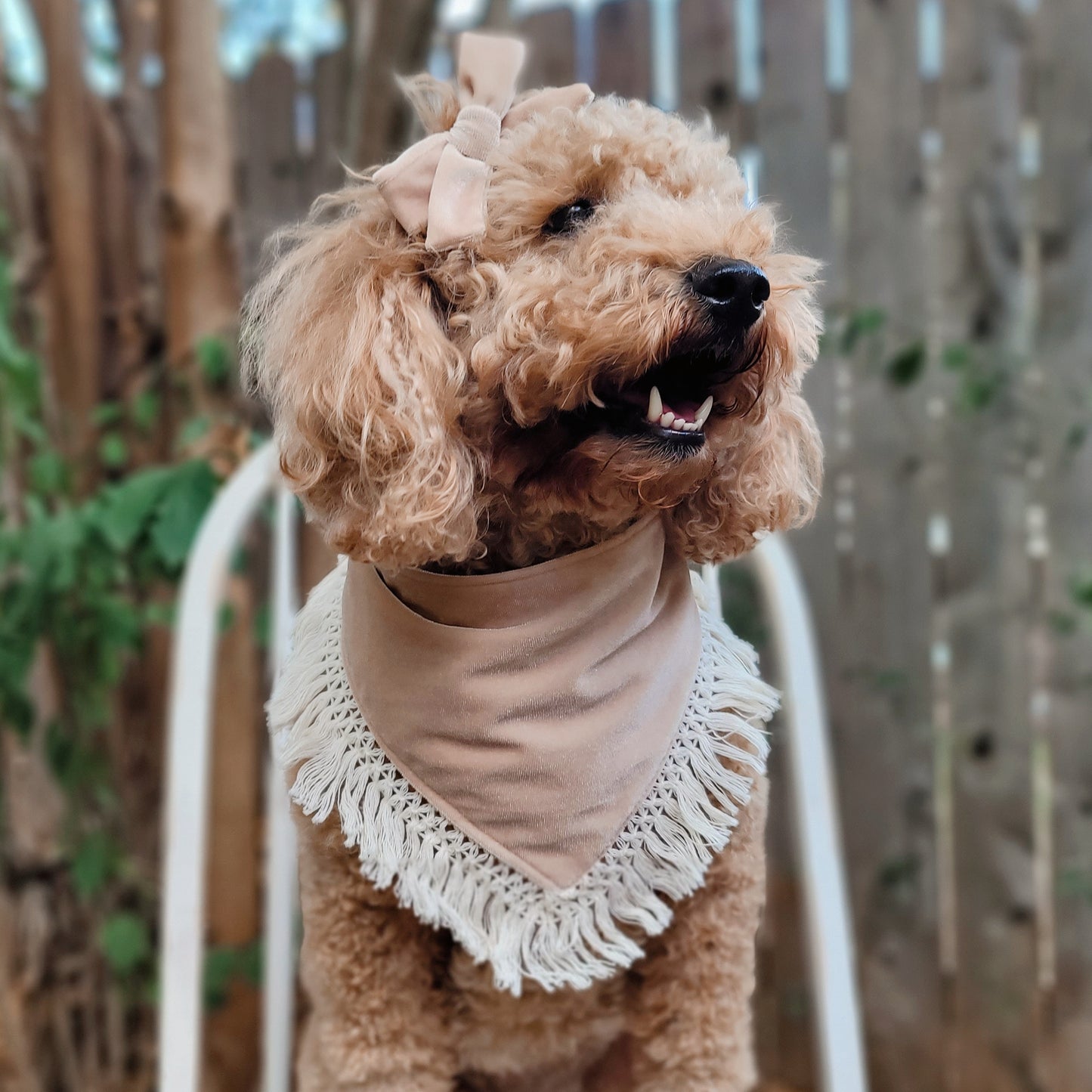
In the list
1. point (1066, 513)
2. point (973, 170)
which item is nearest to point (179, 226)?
point (973, 170)

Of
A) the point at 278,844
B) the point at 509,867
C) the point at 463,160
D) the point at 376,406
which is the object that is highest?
the point at 463,160

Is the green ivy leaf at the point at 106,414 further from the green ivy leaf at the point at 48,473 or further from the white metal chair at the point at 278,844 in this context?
the white metal chair at the point at 278,844

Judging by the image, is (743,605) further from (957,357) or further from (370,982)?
(957,357)

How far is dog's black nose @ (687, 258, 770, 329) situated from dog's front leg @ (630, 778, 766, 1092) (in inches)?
10.2

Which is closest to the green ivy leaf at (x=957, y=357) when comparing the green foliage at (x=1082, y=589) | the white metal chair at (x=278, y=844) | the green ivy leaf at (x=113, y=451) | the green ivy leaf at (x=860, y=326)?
the green ivy leaf at (x=860, y=326)

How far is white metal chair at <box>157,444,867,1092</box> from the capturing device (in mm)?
706

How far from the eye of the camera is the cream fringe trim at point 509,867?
0.50 m

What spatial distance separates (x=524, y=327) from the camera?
0.44 meters

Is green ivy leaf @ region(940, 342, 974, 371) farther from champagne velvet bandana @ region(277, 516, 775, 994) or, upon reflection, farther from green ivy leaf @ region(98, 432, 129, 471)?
green ivy leaf @ region(98, 432, 129, 471)

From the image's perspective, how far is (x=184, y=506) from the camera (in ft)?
2.64

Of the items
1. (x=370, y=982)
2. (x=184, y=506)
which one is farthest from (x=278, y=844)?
(x=184, y=506)

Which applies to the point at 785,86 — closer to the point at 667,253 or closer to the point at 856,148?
the point at 856,148

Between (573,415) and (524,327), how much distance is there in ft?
0.15

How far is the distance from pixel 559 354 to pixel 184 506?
0.49 metres
